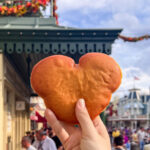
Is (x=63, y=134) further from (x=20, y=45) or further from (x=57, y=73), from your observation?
(x=20, y=45)

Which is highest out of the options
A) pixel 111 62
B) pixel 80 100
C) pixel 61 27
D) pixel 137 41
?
pixel 137 41

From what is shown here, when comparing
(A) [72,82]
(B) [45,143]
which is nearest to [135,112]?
(B) [45,143]

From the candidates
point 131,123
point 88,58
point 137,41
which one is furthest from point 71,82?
point 131,123

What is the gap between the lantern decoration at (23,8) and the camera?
715 centimetres

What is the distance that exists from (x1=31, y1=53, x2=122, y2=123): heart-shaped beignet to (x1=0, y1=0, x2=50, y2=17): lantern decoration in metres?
5.66

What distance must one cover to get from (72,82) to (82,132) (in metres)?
0.34

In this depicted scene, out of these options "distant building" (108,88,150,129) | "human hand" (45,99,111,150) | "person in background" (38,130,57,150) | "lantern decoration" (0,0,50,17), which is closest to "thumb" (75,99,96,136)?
"human hand" (45,99,111,150)

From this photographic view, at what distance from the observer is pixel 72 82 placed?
6.17 feet

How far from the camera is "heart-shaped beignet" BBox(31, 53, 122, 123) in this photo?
6.11 feet

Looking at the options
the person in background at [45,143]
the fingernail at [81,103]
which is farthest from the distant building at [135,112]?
the fingernail at [81,103]

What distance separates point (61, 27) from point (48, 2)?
188 centimetres

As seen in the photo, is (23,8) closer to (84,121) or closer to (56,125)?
(56,125)

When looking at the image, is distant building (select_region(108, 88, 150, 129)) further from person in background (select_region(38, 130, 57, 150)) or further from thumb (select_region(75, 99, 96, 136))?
thumb (select_region(75, 99, 96, 136))

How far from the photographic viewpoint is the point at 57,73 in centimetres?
188
